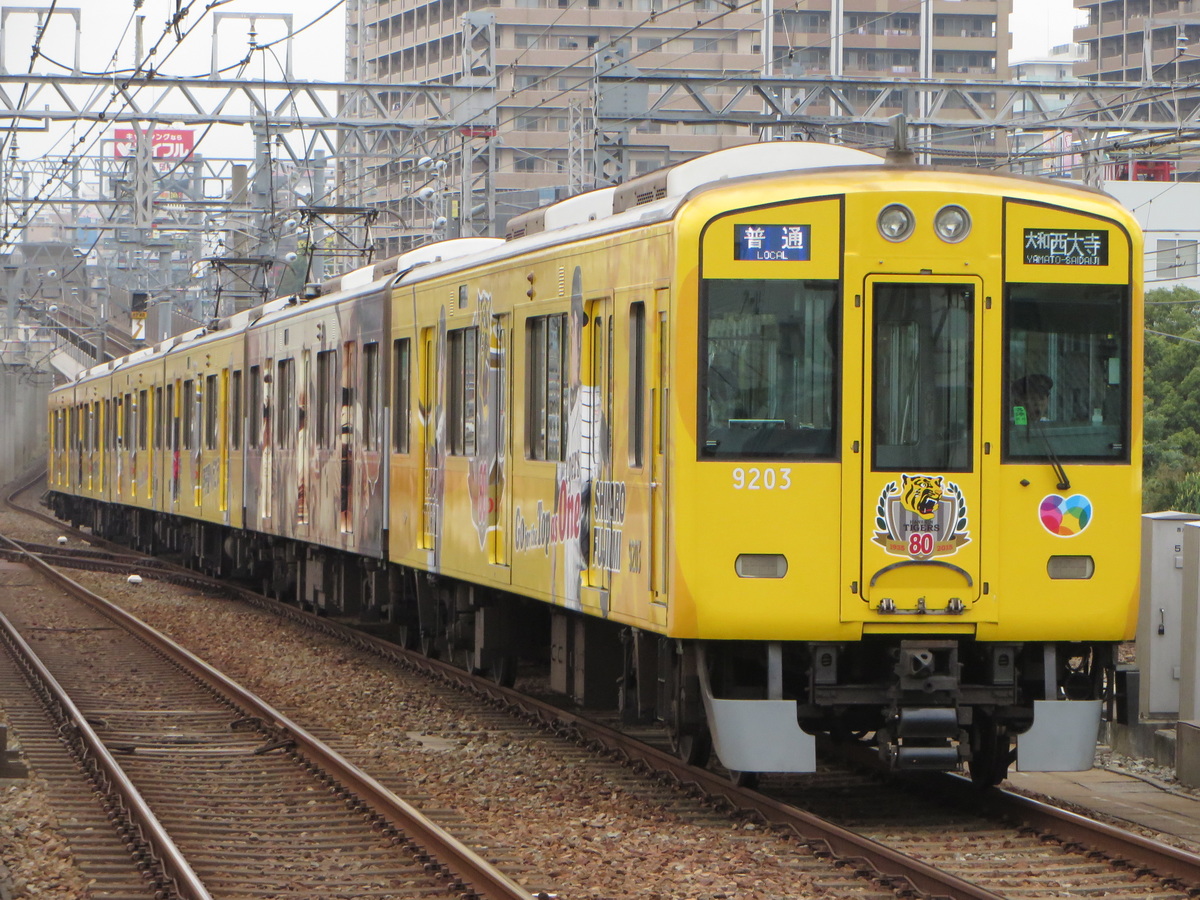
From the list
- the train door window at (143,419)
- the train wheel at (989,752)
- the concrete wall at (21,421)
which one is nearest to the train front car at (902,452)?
the train wheel at (989,752)

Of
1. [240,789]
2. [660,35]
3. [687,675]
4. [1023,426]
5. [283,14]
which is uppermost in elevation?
[660,35]

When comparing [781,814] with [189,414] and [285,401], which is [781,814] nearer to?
[285,401]

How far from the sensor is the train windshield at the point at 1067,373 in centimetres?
834

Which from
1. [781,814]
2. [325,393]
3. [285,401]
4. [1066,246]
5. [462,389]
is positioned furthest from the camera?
[285,401]

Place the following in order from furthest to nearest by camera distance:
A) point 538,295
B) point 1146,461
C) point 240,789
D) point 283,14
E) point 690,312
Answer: point 1146,461 → point 283,14 → point 538,295 → point 240,789 → point 690,312

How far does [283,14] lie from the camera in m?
25.0

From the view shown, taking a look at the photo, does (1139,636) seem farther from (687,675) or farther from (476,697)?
(476,697)

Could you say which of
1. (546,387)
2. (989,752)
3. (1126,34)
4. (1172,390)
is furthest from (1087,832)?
(1126,34)

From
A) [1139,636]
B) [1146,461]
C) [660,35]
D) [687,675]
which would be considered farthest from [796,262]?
[660,35]

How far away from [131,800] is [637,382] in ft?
9.55

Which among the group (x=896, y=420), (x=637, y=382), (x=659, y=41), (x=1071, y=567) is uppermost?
(x=659, y=41)

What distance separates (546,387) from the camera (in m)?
10.4

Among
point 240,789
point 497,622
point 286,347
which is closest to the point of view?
point 240,789

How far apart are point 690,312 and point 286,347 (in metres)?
10.5
